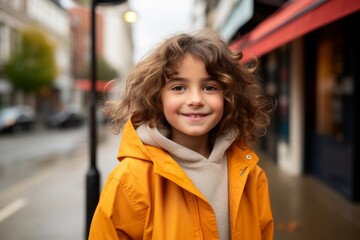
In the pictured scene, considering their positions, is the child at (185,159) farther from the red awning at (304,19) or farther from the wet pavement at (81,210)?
the wet pavement at (81,210)

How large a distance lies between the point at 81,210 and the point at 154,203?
Answer: 4650 mm

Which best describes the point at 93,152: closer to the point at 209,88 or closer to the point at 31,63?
the point at 209,88

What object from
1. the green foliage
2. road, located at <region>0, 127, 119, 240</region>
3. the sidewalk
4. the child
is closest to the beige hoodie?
the child

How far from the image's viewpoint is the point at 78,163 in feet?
35.6

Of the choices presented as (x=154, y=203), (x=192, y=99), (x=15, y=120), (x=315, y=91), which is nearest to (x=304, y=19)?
(x=192, y=99)

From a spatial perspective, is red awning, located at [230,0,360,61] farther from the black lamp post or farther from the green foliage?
the green foliage

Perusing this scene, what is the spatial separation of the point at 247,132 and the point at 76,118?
26437 millimetres

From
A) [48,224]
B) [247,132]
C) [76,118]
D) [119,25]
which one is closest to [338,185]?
[48,224]

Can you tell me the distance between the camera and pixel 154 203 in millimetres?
1601

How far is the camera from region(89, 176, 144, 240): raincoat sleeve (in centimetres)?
153

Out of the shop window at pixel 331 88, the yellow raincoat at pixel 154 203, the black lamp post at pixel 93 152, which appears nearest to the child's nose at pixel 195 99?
the yellow raincoat at pixel 154 203

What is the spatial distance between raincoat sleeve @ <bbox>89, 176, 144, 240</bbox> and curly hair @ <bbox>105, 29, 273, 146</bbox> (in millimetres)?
377

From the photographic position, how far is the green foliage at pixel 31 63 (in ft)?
90.8

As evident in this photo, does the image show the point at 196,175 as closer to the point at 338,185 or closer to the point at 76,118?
the point at 338,185
